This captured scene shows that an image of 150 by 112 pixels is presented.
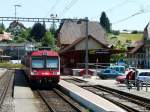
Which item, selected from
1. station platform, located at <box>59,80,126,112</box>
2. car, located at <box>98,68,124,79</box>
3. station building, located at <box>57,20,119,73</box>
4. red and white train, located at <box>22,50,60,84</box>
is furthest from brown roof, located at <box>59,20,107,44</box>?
station platform, located at <box>59,80,126,112</box>

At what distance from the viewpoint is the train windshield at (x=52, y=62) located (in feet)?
127

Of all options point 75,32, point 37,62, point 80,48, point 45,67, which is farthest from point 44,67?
point 75,32

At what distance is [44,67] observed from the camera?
38.8m

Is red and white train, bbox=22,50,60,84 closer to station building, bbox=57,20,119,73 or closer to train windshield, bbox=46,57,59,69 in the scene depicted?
train windshield, bbox=46,57,59,69

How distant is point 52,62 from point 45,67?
2.28 ft

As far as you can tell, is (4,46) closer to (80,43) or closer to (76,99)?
(80,43)

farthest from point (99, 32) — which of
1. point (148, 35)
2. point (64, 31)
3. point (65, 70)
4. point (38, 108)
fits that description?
point (38, 108)

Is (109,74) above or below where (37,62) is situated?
below

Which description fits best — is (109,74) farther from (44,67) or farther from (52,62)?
(44,67)

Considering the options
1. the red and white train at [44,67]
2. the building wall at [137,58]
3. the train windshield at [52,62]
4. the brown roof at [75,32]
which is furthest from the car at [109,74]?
the brown roof at [75,32]

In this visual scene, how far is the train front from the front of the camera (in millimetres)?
38281

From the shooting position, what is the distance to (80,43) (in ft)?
283

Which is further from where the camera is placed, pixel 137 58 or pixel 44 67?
pixel 137 58

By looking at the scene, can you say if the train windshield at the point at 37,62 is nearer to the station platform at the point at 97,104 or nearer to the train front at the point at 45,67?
the train front at the point at 45,67
